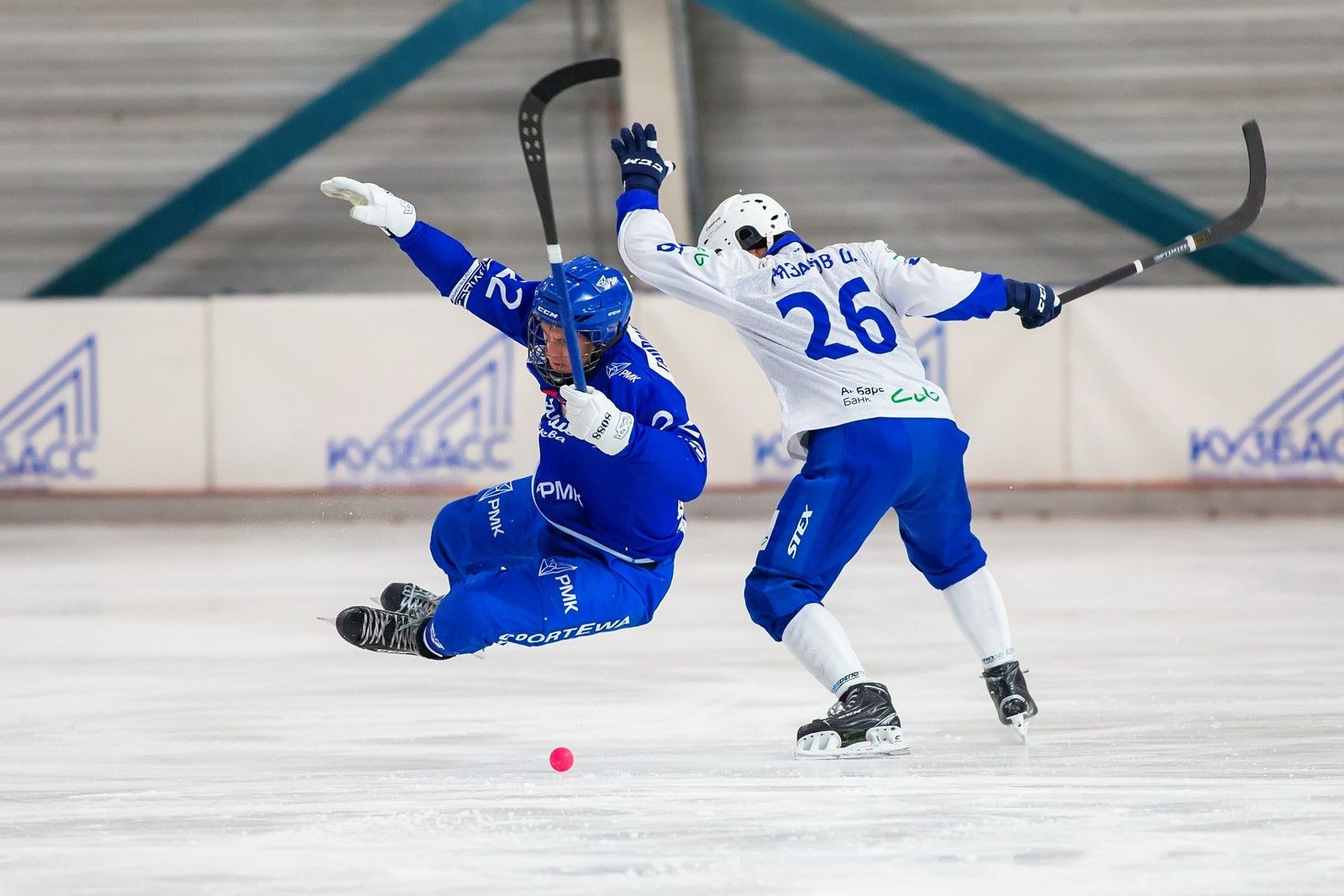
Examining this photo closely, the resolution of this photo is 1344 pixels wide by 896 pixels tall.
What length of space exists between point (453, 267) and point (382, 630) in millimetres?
916

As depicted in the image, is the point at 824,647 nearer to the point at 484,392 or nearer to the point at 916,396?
the point at 916,396

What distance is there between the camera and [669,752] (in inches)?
160

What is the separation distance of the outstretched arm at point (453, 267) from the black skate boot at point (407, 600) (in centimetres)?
65

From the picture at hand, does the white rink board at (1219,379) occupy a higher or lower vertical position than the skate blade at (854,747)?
lower

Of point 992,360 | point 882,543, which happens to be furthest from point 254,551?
point 992,360

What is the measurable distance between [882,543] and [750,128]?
4.38 m

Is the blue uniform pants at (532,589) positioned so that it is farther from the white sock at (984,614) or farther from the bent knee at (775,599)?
the white sock at (984,614)

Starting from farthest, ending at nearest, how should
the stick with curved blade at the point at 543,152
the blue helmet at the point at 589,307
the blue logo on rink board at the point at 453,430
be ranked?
the blue logo on rink board at the point at 453,430 → the blue helmet at the point at 589,307 → the stick with curved blade at the point at 543,152

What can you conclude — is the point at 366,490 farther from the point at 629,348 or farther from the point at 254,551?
the point at 629,348

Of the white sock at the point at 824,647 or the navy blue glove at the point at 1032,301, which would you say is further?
the navy blue glove at the point at 1032,301

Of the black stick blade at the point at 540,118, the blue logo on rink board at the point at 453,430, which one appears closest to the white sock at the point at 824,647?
the black stick blade at the point at 540,118

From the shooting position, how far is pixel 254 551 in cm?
845

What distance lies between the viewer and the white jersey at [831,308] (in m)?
4.17

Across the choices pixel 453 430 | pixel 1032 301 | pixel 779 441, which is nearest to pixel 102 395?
pixel 453 430
